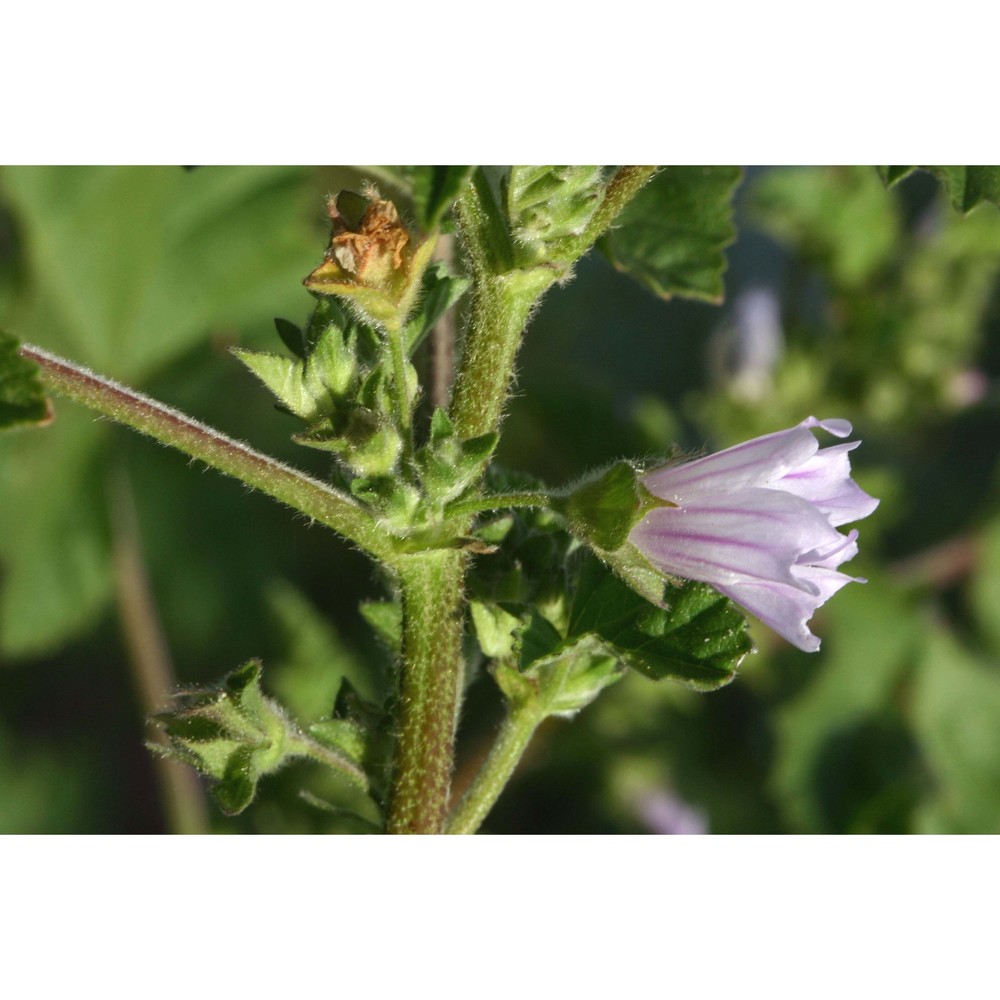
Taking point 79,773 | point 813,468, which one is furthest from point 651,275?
point 79,773

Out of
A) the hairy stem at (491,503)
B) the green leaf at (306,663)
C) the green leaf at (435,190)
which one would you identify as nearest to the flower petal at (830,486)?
the hairy stem at (491,503)

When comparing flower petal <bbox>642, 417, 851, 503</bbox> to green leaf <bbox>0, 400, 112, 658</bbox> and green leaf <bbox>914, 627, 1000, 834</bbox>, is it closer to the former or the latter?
green leaf <bbox>0, 400, 112, 658</bbox>

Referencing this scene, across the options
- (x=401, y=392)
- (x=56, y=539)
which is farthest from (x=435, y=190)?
(x=56, y=539)

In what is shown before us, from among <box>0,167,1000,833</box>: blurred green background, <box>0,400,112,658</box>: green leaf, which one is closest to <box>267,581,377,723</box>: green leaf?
<box>0,167,1000,833</box>: blurred green background

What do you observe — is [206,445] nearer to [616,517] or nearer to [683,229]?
[616,517]

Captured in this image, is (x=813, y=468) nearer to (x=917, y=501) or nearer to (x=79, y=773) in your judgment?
(x=917, y=501)

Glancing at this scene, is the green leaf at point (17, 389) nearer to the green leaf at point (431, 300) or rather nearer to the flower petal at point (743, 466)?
the green leaf at point (431, 300)
